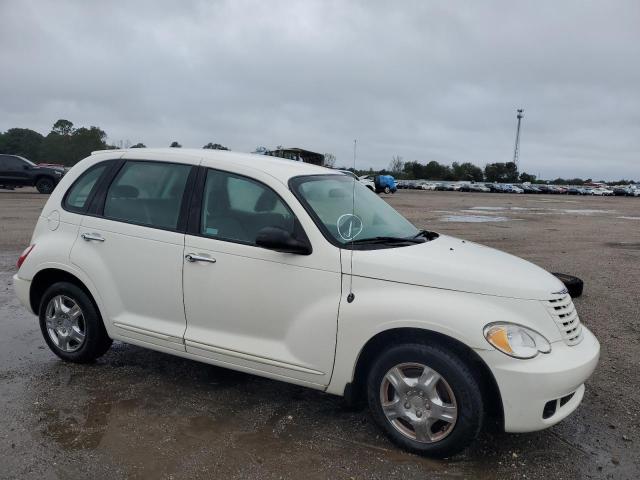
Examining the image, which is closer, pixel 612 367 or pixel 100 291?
pixel 100 291

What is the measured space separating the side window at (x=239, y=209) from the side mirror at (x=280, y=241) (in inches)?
8.2

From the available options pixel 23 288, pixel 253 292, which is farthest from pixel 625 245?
pixel 23 288

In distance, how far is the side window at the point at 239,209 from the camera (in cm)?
385

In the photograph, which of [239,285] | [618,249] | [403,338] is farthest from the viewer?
[618,249]

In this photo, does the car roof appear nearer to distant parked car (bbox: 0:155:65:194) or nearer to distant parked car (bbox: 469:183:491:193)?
distant parked car (bbox: 0:155:65:194)

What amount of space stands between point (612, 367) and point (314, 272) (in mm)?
3116

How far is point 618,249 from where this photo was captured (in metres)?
12.3

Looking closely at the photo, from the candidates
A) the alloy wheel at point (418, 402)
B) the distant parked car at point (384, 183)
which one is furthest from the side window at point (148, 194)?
the distant parked car at point (384, 183)

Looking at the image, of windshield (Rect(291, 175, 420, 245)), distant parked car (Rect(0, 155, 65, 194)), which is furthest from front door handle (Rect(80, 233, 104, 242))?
distant parked car (Rect(0, 155, 65, 194))

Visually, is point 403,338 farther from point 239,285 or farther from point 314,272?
point 239,285

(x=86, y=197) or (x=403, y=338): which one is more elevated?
(x=86, y=197)

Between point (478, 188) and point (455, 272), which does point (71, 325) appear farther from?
point (478, 188)

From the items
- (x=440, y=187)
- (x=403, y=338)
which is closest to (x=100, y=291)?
(x=403, y=338)

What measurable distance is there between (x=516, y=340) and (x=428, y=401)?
0.64 metres
